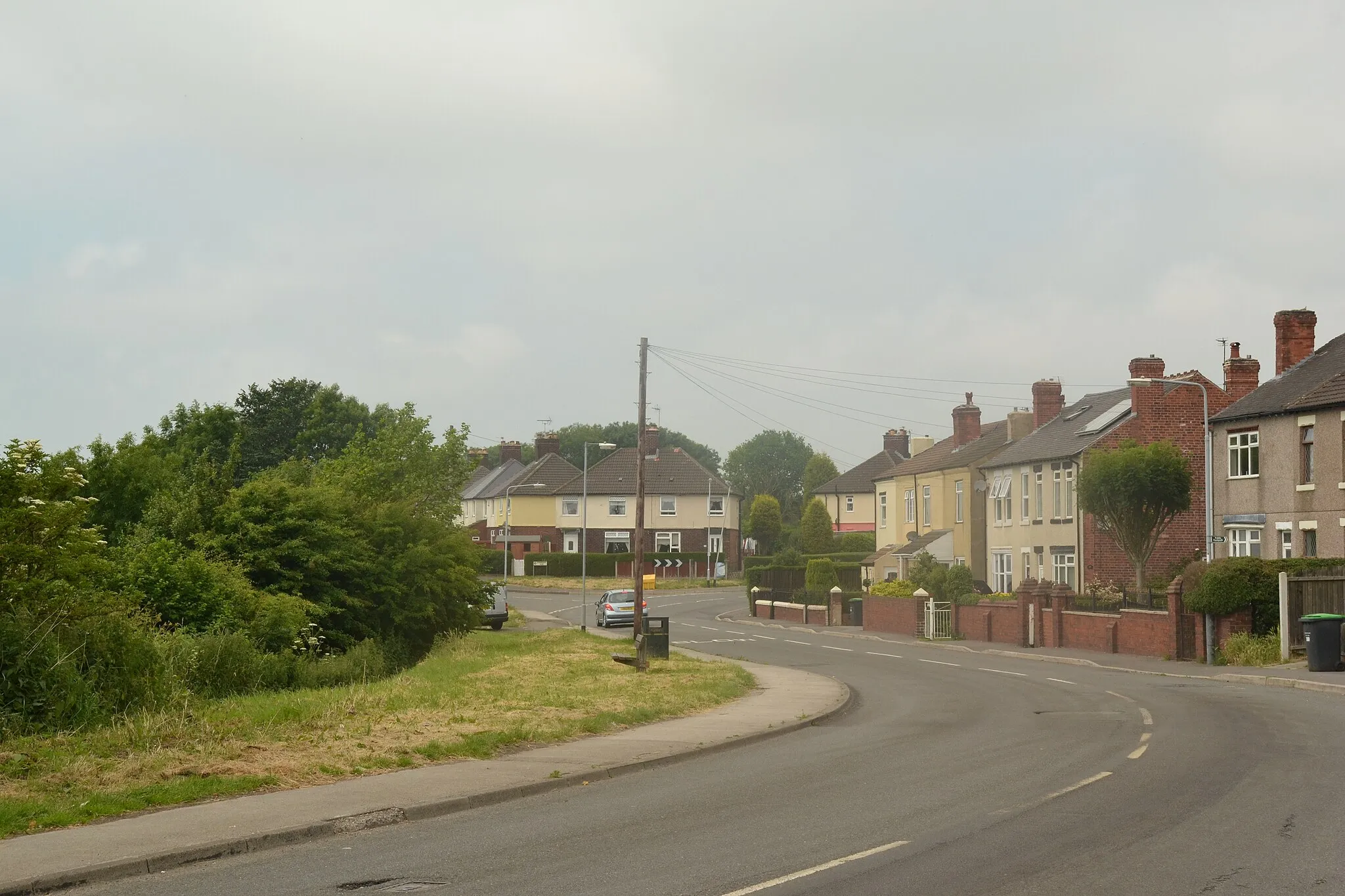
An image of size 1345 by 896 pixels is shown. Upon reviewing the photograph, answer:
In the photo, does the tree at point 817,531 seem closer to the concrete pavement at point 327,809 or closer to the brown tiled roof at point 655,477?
the brown tiled roof at point 655,477

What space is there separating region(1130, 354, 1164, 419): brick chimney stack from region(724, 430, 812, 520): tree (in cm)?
11779

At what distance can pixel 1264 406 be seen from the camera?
4025cm

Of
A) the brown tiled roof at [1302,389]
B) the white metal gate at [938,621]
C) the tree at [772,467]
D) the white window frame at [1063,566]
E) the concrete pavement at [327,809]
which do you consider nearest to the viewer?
the concrete pavement at [327,809]

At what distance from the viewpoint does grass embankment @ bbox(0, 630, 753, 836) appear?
39.3 feet

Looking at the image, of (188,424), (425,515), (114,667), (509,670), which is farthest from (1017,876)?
(188,424)

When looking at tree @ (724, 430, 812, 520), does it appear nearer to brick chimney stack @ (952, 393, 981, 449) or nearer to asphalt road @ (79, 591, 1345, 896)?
brick chimney stack @ (952, 393, 981, 449)

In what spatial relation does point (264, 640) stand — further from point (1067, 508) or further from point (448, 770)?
point (1067, 508)

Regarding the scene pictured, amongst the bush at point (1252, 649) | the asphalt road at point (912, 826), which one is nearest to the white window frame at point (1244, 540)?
the bush at point (1252, 649)

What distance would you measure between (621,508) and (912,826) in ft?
296

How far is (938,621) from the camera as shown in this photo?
47125 mm

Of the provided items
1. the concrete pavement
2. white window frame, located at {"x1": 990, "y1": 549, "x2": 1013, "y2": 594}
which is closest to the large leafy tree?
white window frame, located at {"x1": 990, "y1": 549, "x2": 1013, "y2": 594}

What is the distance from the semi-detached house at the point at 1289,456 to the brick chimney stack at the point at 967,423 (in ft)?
75.5

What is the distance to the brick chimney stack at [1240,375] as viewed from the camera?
4822cm

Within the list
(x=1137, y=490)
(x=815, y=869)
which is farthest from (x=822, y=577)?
(x=815, y=869)
